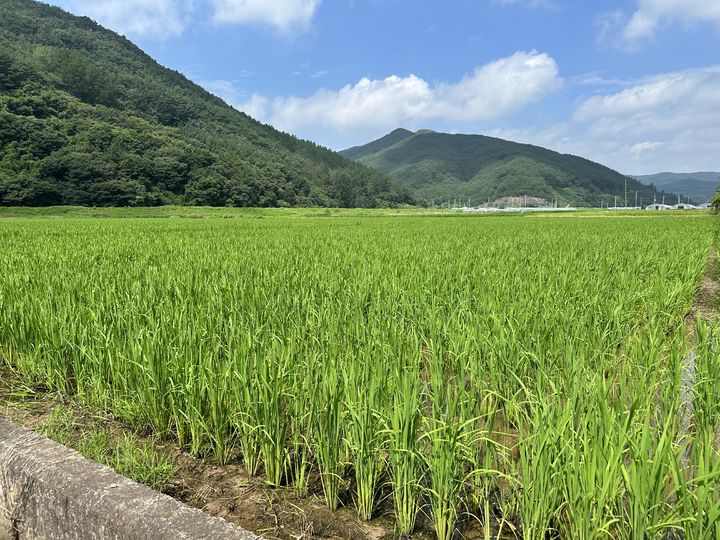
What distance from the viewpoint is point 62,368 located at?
2502 mm

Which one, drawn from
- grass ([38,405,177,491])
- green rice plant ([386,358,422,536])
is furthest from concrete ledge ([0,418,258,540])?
green rice plant ([386,358,422,536])

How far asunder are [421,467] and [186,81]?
472ft

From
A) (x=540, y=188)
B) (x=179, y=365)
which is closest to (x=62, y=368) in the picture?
(x=179, y=365)

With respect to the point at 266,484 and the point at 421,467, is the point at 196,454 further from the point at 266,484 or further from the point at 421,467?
the point at 421,467

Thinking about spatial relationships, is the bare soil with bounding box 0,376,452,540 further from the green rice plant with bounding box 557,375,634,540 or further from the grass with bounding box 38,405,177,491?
the green rice plant with bounding box 557,375,634,540

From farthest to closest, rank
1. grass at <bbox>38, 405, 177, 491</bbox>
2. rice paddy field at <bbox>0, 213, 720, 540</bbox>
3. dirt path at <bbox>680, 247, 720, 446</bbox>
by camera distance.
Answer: dirt path at <bbox>680, 247, 720, 446</bbox> → grass at <bbox>38, 405, 177, 491</bbox> → rice paddy field at <bbox>0, 213, 720, 540</bbox>

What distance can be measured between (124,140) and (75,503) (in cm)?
7391

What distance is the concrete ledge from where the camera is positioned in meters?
1.31

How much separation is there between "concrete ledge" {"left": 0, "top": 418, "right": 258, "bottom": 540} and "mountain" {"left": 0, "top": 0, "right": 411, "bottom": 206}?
53.6 metres

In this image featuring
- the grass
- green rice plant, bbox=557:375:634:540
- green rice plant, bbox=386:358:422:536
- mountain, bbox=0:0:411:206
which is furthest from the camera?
mountain, bbox=0:0:411:206

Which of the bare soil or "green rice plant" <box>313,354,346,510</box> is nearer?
the bare soil

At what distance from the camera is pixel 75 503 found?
4.83ft

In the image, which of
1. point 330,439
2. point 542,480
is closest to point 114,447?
point 330,439

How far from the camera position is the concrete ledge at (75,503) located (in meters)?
1.31
